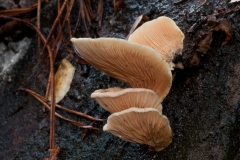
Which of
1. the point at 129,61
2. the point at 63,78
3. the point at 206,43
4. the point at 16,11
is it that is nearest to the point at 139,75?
the point at 129,61

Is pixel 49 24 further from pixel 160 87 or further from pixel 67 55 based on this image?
pixel 160 87

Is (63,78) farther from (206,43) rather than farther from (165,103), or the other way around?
(206,43)

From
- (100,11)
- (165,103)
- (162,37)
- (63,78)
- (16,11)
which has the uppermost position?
(162,37)

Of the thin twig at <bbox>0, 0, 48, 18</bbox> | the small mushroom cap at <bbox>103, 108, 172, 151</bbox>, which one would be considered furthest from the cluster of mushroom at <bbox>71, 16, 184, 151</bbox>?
the thin twig at <bbox>0, 0, 48, 18</bbox>

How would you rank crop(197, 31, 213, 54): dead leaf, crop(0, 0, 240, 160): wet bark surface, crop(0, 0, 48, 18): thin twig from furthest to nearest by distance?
1. crop(0, 0, 48, 18): thin twig
2. crop(197, 31, 213, 54): dead leaf
3. crop(0, 0, 240, 160): wet bark surface

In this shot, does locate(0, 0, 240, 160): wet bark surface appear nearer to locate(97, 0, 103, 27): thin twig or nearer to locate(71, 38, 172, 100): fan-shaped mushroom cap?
locate(97, 0, 103, 27): thin twig

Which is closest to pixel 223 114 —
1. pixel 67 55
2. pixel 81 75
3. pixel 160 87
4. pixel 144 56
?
pixel 160 87

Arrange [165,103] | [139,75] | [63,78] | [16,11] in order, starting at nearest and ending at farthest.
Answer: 1. [139,75]
2. [165,103]
3. [63,78]
4. [16,11]
